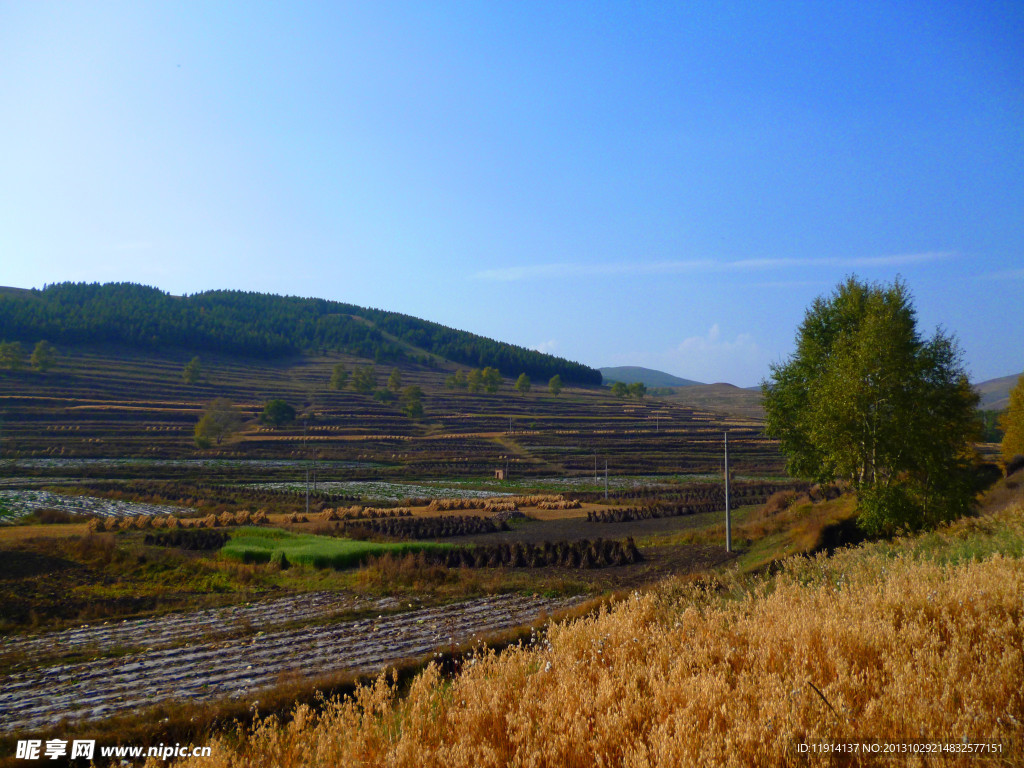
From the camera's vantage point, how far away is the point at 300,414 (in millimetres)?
101188

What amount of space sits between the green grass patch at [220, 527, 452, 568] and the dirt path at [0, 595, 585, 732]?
401 inches

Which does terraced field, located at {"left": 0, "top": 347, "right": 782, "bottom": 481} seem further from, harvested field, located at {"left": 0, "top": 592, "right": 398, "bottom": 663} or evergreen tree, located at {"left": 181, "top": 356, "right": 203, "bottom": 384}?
harvested field, located at {"left": 0, "top": 592, "right": 398, "bottom": 663}

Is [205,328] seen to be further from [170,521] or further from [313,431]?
[170,521]

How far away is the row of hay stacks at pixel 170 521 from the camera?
1401 inches

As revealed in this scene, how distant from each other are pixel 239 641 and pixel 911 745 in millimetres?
13506

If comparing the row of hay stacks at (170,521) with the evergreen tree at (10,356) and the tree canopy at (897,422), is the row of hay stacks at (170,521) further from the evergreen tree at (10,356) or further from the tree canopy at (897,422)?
the evergreen tree at (10,356)

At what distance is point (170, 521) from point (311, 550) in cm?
1675

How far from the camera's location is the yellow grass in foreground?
3574 millimetres

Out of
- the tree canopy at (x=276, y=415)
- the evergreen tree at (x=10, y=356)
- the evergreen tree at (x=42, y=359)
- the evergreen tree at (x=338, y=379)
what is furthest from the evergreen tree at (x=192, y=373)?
the tree canopy at (x=276, y=415)

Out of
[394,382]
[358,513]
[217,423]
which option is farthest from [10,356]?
[358,513]

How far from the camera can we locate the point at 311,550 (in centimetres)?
2619

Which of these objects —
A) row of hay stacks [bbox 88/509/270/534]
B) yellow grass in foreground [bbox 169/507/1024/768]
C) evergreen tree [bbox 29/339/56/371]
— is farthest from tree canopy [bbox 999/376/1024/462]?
evergreen tree [bbox 29/339/56/371]

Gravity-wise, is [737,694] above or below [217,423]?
above

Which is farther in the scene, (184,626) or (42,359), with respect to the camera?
(42,359)
